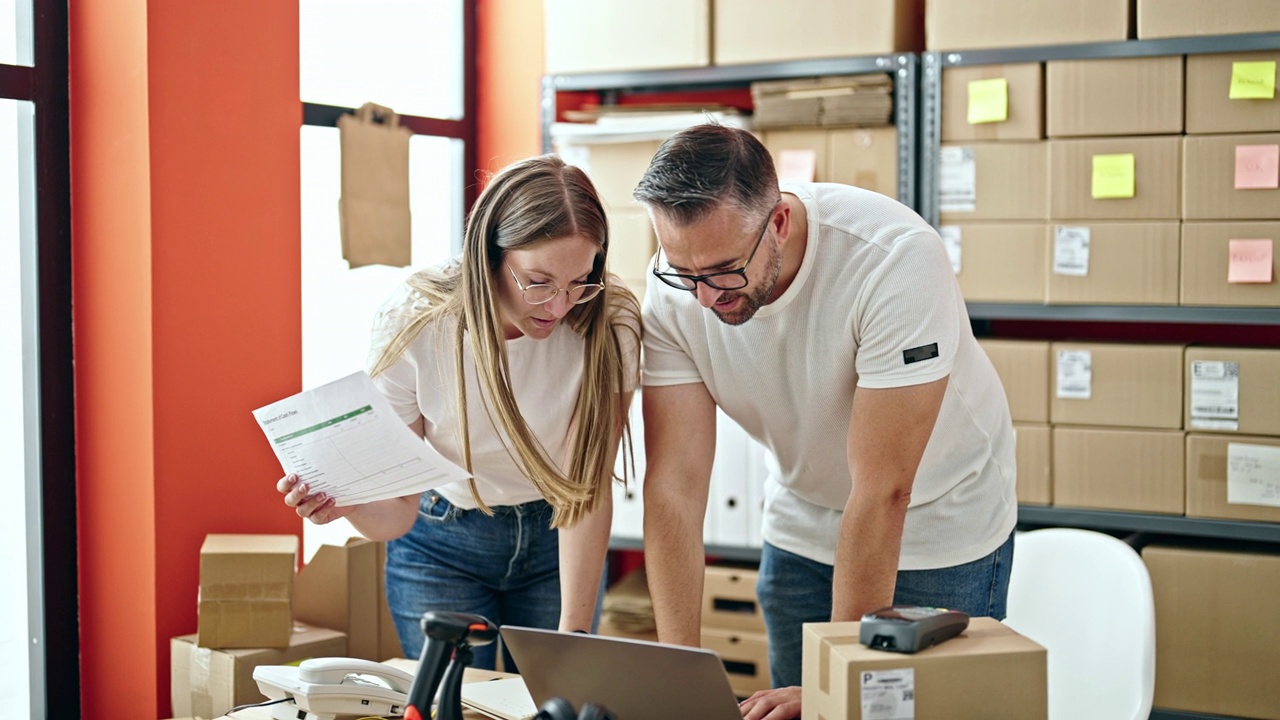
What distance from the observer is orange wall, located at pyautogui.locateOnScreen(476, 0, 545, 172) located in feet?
11.8

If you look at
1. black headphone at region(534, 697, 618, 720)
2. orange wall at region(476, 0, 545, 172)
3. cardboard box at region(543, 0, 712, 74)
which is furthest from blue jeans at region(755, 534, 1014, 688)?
orange wall at region(476, 0, 545, 172)

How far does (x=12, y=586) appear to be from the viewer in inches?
95.0

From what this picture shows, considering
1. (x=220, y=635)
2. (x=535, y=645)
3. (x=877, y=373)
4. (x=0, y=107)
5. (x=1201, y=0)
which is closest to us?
(x=535, y=645)

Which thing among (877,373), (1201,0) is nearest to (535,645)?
(877,373)

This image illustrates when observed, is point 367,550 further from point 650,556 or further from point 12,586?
point 650,556

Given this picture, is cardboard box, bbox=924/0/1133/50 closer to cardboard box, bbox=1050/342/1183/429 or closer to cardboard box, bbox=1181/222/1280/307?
cardboard box, bbox=1181/222/1280/307

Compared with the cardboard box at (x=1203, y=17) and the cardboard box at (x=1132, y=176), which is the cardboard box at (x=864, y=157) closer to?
the cardboard box at (x=1132, y=176)

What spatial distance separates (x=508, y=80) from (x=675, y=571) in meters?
2.33

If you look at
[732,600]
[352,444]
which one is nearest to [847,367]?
[352,444]

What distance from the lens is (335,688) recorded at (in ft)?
4.69

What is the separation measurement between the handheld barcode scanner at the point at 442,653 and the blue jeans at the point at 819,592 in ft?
2.38

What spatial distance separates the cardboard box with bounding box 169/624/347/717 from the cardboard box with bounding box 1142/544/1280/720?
5.95ft

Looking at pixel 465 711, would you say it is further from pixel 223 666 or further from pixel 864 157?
pixel 864 157

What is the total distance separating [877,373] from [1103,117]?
155 centimetres
